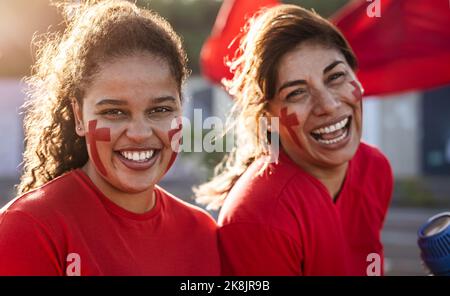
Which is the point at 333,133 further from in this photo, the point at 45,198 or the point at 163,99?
the point at 45,198

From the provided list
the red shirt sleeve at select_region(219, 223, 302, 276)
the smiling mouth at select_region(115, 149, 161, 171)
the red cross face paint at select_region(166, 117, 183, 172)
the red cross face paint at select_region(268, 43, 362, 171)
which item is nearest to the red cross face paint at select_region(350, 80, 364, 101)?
the red cross face paint at select_region(268, 43, 362, 171)

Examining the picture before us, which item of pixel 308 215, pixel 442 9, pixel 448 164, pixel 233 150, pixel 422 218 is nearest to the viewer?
pixel 308 215

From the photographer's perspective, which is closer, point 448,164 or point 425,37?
point 425,37

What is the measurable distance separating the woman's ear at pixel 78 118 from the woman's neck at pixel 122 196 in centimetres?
11

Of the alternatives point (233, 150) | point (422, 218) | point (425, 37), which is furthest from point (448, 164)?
point (233, 150)

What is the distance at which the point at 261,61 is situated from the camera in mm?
2289

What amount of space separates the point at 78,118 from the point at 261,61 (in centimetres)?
63

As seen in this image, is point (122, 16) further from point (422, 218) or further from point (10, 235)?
point (422, 218)

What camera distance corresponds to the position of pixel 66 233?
70.4 inches

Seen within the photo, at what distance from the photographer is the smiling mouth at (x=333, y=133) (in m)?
2.31

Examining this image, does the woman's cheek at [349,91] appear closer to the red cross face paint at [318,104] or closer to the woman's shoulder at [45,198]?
the red cross face paint at [318,104]

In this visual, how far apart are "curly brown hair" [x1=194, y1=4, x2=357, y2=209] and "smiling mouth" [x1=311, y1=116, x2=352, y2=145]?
19 centimetres

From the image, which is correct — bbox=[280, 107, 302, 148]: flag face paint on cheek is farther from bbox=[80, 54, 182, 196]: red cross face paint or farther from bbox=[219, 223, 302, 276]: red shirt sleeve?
bbox=[80, 54, 182, 196]: red cross face paint
